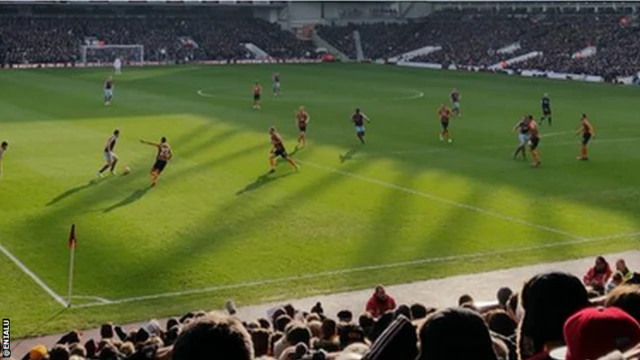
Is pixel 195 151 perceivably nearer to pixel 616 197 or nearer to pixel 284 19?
pixel 616 197

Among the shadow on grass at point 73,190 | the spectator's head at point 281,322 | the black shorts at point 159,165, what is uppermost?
the black shorts at point 159,165

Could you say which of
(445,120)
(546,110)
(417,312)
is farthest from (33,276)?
(546,110)

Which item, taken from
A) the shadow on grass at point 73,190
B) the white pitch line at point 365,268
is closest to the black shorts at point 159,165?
the shadow on grass at point 73,190

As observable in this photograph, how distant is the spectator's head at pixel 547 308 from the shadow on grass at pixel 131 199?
70.7 ft

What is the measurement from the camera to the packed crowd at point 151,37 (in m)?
95.4

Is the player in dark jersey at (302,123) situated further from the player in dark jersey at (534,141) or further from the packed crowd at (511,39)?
the packed crowd at (511,39)

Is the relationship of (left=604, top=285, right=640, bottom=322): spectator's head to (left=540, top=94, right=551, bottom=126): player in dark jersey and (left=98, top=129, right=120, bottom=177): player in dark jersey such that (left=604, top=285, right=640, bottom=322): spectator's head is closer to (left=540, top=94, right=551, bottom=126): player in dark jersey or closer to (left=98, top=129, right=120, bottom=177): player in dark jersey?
(left=98, top=129, right=120, bottom=177): player in dark jersey

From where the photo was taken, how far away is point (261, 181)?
1219 inches

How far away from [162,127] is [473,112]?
59.3 ft

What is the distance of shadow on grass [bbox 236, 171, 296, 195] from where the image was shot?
29.6 m

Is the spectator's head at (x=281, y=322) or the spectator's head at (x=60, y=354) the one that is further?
the spectator's head at (x=281, y=322)

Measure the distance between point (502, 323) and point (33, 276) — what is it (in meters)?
13.2

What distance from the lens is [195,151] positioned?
1465 inches

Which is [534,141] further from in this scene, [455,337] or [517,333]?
[455,337]
